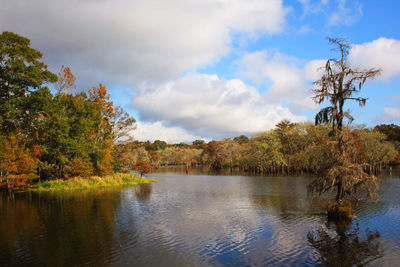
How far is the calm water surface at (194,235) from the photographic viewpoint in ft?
45.3

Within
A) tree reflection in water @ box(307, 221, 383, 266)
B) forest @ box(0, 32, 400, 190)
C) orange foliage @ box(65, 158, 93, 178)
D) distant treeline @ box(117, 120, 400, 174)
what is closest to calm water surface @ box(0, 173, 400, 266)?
tree reflection in water @ box(307, 221, 383, 266)

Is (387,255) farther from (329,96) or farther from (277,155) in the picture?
(277,155)

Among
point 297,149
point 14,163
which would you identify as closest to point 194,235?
point 14,163

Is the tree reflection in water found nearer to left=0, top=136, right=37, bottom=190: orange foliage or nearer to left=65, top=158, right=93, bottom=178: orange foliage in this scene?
left=0, top=136, right=37, bottom=190: orange foliage

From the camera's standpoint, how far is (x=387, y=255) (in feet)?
46.7

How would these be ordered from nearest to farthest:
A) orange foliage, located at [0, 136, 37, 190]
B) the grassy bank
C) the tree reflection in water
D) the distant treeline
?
1. the tree reflection in water
2. orange foliage, located at [0, 136, 37, 190]
3. the grassy bank
4. the distant treeline

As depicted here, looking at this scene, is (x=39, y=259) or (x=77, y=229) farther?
(x=77, y=229)

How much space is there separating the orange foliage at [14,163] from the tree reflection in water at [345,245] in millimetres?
33599

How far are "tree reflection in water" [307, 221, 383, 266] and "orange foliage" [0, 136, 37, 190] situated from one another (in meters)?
33.6

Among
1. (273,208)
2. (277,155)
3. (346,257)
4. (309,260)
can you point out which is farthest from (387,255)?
(277,155)

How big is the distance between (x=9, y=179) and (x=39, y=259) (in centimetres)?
2769

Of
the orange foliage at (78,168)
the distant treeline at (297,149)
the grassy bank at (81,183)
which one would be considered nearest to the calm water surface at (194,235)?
the grassy bank at (81,183)

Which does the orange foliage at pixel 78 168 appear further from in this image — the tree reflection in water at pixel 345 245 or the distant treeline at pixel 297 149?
the tree reflection in water at pixel 345 245

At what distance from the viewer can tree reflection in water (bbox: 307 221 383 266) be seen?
1373 centimetres
